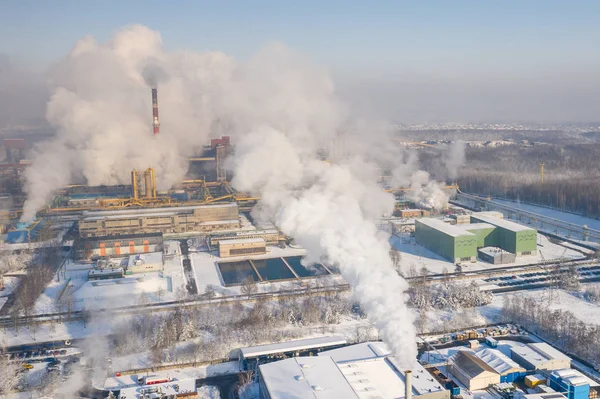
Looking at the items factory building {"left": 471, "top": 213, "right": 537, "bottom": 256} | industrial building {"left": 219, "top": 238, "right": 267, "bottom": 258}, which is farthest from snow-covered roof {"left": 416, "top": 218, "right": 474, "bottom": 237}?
industrial building {"left": 219, "top": 238, "right": 267, "bottom": 258}

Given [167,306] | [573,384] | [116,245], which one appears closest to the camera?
[573,384]

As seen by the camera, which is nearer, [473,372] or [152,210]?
[473,372]

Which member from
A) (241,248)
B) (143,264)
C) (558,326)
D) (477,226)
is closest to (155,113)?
(241,248)

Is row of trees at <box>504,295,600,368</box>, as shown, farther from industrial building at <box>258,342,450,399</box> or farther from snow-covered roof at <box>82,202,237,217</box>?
snow-covered roof at <box>82,202,237,217</box>

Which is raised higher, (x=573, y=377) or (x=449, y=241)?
(x=449, y=241)

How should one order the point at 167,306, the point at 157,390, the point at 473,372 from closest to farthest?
the point at 157,390 → the point at 473,372 → the point at 167,306

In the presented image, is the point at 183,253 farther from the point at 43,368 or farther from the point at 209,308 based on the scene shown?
the point at 43,368

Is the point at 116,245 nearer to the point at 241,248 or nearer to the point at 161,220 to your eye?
the point at 161,220
